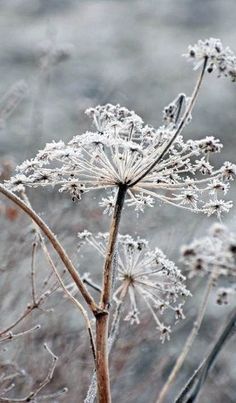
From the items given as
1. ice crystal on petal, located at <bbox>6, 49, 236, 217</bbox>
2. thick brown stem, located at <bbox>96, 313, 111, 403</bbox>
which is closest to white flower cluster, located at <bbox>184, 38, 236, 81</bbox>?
ice crystal on petal, located at <bbox>6, 49, 236, 217</bbox>

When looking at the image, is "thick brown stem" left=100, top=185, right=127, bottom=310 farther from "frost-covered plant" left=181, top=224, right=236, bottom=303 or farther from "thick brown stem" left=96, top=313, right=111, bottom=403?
"frost-covered plant" left=181, top=224, right=236, bottom=303

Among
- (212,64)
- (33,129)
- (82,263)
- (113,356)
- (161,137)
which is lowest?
(212,64)

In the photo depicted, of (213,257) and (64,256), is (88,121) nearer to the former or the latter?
(64,256)

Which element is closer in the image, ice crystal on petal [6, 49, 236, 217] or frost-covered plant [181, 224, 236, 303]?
frost-covered plant [181, 224, 236, 303]

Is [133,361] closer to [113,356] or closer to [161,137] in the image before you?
[113,356]

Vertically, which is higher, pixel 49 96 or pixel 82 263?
pixel 49 96

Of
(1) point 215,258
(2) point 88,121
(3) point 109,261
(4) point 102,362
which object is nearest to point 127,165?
(3) point 109,261

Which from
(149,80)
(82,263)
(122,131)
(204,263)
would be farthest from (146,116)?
(204,263)

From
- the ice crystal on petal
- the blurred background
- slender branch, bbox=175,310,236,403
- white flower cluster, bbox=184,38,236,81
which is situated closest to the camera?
slender branch, bbox=175,310,236,403
